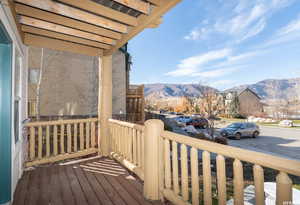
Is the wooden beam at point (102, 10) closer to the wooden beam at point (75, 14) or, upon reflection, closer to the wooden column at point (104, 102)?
the wooden beam at point (75, 14)

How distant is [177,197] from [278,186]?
108cm

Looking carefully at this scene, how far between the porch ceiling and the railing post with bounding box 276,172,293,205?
5.45 feet

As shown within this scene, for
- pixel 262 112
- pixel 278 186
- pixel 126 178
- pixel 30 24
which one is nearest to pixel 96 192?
pixel 126 178

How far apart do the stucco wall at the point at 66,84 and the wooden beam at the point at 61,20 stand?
5.88 m

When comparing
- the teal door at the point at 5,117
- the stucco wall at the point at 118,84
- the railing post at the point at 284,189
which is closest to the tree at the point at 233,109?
the stucco wall at the point at 118,84

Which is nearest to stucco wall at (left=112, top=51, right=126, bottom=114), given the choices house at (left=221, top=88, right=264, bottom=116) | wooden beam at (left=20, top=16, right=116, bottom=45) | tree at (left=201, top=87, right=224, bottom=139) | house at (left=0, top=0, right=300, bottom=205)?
tree at (left=201, top=87, right=224, bottom=139)

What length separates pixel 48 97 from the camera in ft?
23.1

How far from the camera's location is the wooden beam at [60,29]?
2.09m

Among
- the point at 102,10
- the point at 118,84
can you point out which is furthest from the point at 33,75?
the point at 102,10

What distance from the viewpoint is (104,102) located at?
3430 mm

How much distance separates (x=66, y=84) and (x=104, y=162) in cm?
562

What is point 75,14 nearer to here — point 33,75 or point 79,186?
point 79,186

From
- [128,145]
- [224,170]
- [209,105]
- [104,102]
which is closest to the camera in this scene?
[224,170]

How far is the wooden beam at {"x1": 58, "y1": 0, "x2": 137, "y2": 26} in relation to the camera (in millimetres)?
1773
